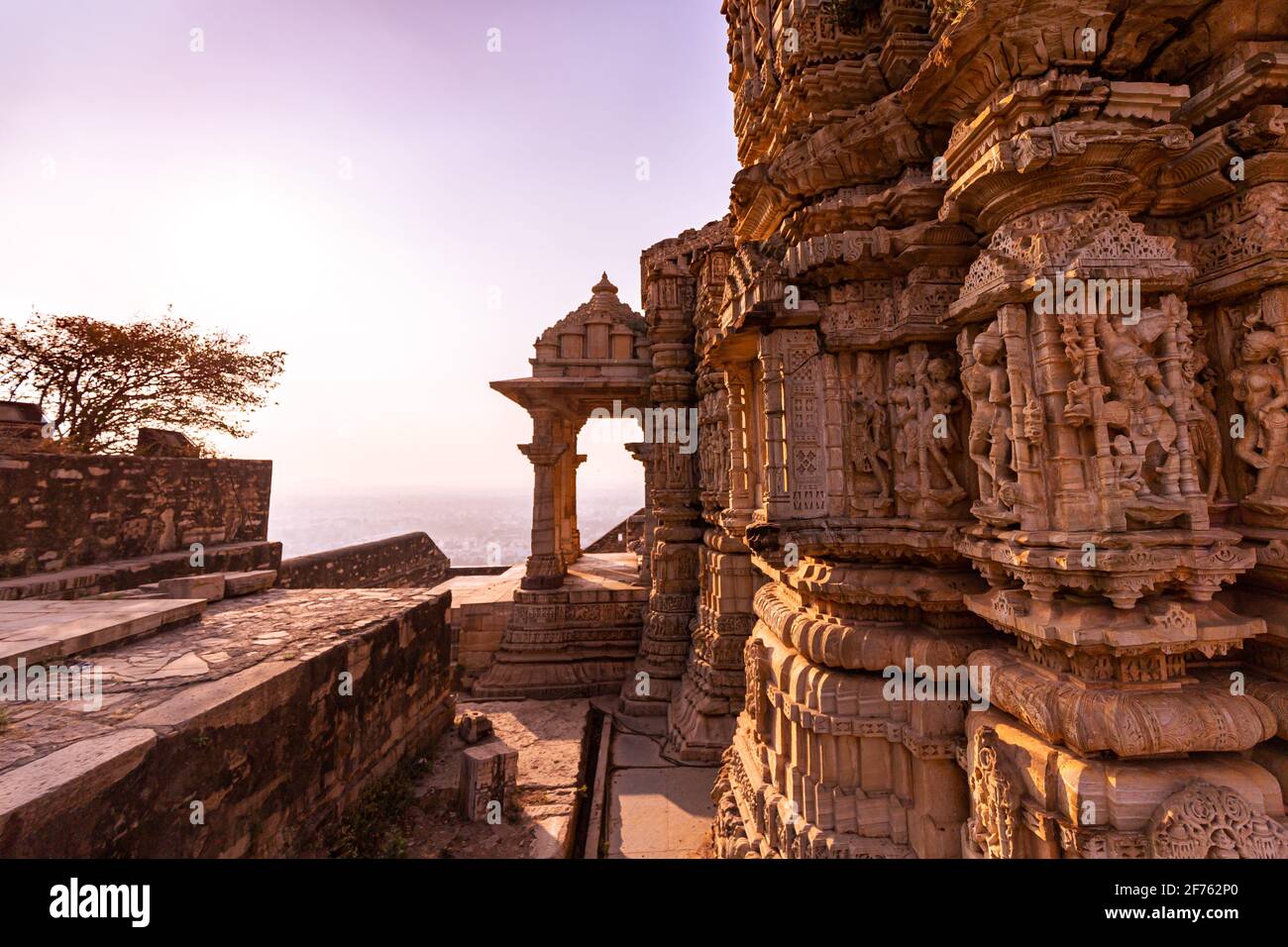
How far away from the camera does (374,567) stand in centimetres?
1995

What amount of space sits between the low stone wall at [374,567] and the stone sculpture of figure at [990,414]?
1544cm

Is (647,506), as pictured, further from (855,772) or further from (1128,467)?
(1128,467)

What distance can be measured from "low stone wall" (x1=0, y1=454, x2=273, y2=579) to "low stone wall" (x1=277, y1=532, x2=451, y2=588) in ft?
5.61

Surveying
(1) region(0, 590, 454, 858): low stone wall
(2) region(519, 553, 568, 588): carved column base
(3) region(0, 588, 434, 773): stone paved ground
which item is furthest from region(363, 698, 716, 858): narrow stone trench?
(2) region(519, 553, 568, 588): carved column base

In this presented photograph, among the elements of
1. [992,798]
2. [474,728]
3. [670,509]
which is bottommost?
[474,728]

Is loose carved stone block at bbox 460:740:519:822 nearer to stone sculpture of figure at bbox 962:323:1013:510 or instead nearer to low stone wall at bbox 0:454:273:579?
stone sculpture of figure at bbox 962:323:1013:510

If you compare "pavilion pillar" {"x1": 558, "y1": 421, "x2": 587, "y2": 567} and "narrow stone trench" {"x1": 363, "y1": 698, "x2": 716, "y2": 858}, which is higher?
"pavilion pillar" {"x1": 558, "y1": 421, "x2": 587, "y2": 567}

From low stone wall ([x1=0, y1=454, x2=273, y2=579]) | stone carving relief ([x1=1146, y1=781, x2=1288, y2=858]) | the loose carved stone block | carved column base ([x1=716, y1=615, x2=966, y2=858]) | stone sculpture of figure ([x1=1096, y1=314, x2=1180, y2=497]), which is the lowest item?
the loose carved stone block

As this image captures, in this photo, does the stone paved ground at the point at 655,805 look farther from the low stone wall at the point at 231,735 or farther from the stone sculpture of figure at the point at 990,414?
the stone sculpture of figure at the point at 990,414

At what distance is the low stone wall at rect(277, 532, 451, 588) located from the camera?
16.3 meters

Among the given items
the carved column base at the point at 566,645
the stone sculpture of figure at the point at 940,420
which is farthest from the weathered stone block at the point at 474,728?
the stone sculpture of figure at the point at 940,420

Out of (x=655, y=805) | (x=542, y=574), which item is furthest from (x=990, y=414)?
(x=542, y=574)

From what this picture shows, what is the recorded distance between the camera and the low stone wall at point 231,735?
3.05 metres

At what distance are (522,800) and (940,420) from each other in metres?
6.12
